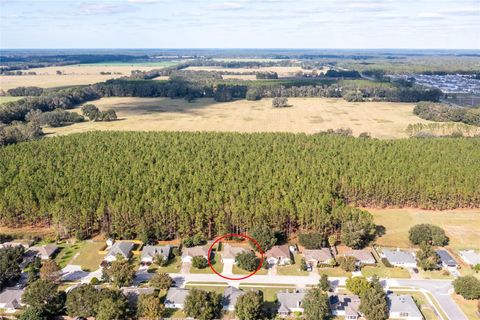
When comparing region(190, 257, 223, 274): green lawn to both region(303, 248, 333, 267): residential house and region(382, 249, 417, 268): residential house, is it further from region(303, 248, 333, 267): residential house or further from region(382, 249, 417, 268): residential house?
region(382, 249, 417, 268): residential house

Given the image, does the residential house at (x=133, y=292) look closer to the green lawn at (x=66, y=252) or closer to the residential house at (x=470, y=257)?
the green lawn at (x=66, y=252)

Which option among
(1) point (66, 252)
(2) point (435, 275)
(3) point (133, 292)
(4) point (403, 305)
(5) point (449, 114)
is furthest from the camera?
(5) point (449, 114)

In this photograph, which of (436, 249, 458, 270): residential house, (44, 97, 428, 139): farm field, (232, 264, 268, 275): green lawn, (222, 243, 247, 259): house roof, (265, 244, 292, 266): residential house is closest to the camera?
(232, 264, 268, 275): green lawn

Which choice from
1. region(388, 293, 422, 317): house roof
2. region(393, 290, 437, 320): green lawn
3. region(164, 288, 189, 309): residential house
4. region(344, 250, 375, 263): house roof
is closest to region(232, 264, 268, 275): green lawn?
region(164, 288, 189, 309): residential house

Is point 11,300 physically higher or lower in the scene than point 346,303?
higher

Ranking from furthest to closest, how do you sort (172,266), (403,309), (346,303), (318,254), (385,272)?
(318,254)
(172,266)
(385,272)
(346,303)
(403,309)

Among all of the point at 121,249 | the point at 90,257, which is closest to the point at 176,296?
the point at 121,249

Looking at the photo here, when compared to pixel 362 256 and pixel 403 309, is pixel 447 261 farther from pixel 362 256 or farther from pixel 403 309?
pixel 403 309

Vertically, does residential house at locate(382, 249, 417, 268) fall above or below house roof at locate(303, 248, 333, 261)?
below
